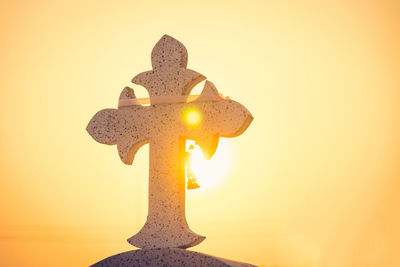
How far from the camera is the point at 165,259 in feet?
4.81

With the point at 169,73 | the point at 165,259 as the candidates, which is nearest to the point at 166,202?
the point at 165,259

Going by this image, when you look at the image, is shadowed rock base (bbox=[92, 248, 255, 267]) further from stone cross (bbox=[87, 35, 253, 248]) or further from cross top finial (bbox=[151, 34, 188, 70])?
cross top finial (bbox=[151, 34, 188, 70])

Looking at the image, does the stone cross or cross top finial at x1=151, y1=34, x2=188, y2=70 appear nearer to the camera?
the stone cross

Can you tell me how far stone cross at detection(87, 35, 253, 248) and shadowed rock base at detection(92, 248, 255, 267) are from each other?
7 centimetres

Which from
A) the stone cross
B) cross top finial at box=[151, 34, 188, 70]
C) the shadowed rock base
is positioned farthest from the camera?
cross top finial at box=[151, 34, 188, 70]

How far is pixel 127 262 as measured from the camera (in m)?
1.52

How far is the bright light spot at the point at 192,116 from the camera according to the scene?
1594 millimetres

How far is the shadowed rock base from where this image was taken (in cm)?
139

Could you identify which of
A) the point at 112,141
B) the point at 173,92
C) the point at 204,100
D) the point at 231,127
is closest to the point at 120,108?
the point at 112,141

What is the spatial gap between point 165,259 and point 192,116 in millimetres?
455

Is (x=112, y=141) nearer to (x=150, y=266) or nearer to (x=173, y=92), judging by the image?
(x=173, y=92)

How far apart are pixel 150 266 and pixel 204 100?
21.3 inches

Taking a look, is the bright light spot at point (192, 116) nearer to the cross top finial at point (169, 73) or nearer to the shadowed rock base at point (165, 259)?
the cross top finial at point (169, 73)

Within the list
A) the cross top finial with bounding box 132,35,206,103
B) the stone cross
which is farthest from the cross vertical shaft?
the cross top finial with bounding box 132,35,206,103
